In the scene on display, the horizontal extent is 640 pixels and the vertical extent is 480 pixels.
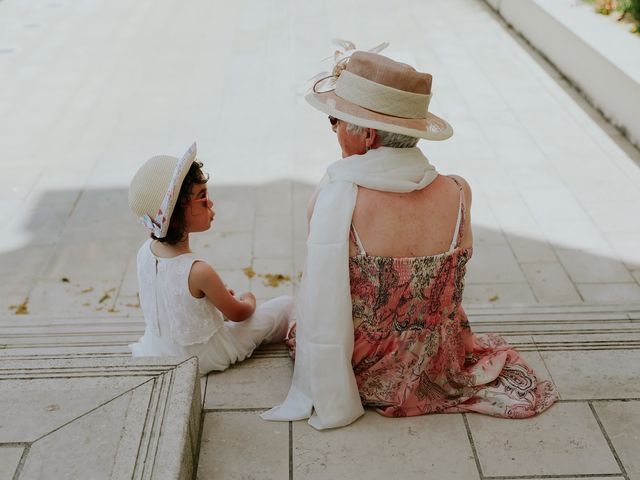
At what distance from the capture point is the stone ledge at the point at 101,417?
221 centimetres

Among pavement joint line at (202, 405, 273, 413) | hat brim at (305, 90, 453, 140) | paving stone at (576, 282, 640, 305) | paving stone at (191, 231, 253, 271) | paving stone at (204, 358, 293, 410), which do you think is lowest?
paving stone at (191, 231, 253, 271)

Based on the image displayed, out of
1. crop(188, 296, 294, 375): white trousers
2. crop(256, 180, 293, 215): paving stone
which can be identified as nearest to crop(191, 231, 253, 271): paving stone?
crop(256, 180, 293, 215): paving stone

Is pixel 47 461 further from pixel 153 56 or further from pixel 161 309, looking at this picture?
pixel 153 56

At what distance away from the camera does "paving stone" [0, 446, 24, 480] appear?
220 centimetres

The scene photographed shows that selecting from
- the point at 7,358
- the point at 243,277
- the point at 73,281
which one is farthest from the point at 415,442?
the point at 73,281

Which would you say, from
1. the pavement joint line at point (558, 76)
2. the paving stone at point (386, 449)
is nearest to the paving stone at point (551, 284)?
the paving stone at point (386, 449)

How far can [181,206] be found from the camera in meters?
2.76

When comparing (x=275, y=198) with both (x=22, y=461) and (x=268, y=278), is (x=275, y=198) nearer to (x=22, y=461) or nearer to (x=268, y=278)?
(x=268, y=278)

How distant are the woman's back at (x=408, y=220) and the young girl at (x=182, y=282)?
2.01 ft

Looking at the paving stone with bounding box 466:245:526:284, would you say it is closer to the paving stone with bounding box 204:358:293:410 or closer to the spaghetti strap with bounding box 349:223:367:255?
the paving stone with bounding box 204:358:293:410

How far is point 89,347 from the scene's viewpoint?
3.40 m

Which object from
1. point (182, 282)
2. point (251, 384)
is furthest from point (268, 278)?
point (182, 282)

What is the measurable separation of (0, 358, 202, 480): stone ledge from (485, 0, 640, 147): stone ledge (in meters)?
4.60

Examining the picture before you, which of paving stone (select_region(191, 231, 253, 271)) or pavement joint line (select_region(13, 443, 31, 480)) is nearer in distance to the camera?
pavement joint line (select_region(13, 443, 31, 480))
